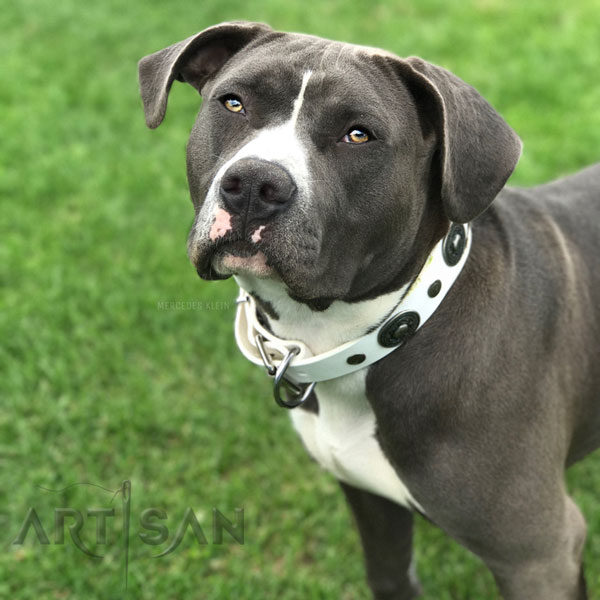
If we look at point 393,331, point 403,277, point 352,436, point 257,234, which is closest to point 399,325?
point 393,331

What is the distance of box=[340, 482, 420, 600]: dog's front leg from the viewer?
2957mm

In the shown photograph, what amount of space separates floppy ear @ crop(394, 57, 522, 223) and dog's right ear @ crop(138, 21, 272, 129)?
21.0 inches

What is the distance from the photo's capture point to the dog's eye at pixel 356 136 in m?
2.20

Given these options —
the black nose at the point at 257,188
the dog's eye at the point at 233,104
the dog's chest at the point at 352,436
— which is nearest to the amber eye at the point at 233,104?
the dog's eye at the point at 233,104

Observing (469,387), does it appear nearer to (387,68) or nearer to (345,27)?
(387,68)

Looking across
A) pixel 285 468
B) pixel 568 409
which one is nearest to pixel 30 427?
pixel 285 468

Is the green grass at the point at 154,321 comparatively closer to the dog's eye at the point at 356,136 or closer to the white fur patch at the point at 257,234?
the white fur patch at the point at 257,234

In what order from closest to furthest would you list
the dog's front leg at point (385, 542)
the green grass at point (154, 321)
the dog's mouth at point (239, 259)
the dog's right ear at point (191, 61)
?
1. the dog's mouth at point (239, 259)
2. the dog's right ear at point (191, 61)
3. the dog's front leg at point (385, 542)
4. the green grass at point (154, 321)

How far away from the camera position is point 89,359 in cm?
430

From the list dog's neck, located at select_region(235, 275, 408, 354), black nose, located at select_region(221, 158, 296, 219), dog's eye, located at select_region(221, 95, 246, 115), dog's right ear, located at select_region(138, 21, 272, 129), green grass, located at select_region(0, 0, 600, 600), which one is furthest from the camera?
green grass, located at select_region(0, 0, 600, 600)

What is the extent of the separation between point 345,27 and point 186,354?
12.6 ft

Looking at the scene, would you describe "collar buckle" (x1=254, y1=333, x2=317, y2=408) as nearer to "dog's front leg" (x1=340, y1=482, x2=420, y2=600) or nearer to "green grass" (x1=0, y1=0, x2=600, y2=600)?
"dog's front leg" (x1=340, y1=482, x2=420, y2=600)

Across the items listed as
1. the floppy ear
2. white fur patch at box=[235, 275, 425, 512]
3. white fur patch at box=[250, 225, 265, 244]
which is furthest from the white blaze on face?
the floppy ear

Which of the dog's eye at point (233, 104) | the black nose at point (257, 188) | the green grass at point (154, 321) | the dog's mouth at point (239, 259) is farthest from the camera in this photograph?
the green grass at point (154, 321)
